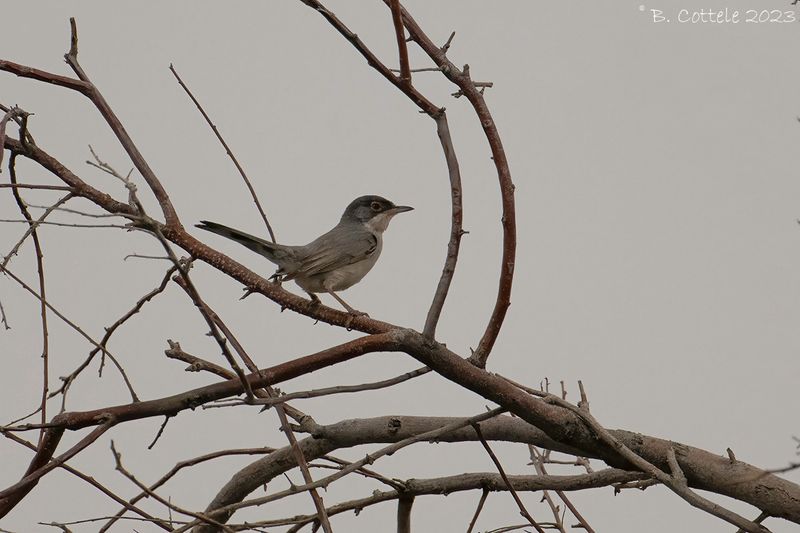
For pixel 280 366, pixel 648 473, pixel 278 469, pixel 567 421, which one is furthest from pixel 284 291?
pixel 648 473

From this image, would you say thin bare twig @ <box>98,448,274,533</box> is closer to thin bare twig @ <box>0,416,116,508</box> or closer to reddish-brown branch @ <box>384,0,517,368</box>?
thin bare twig @ <box>0,416,116,508</box>

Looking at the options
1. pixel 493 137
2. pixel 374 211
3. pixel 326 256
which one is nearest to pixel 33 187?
pixel 493 137

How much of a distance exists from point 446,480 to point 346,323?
0.69 metres

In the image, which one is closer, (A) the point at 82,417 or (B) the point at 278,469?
(A) the point at 82,417

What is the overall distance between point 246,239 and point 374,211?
1111mm

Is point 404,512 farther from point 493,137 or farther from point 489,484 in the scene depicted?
point 493,137

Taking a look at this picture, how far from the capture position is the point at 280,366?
7.50 feet

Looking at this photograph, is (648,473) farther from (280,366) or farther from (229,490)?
(229,490)

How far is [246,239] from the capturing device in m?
3.86

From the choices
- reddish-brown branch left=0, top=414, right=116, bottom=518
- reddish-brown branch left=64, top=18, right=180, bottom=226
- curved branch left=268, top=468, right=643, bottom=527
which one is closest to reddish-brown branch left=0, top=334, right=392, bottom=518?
reddish-brown branch left=0, top=414, right=116, bottom=518

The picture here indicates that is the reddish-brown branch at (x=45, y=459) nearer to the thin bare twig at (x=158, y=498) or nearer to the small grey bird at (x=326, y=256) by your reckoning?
the thin bare twig at (x=158, y=498)

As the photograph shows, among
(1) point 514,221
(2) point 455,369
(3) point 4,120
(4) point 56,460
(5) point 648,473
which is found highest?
(3) point 4,120

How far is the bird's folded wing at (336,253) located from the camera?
13.1 feet

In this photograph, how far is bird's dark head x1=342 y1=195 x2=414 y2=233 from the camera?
4.79m
